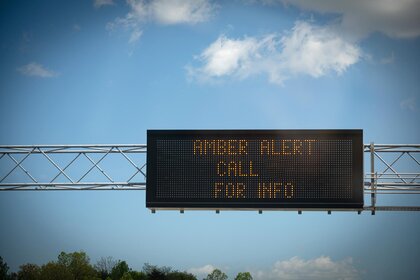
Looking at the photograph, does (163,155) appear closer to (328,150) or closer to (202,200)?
(202,200)

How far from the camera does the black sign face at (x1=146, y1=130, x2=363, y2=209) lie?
2230cm

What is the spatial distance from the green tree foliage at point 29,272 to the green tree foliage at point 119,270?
373 inches

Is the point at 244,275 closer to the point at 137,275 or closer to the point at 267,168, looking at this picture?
the point at 137,275

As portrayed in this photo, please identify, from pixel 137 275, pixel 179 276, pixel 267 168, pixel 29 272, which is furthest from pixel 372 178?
pixel 179 276

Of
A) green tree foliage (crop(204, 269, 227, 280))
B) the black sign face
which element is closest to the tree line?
green tree foliage (crop(204, 269, 227, 280))

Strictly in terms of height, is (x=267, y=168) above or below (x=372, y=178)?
above

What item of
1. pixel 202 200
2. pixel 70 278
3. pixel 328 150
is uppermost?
pixel 328 150

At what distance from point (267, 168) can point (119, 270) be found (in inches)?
2306

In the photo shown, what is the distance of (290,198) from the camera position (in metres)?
22.4

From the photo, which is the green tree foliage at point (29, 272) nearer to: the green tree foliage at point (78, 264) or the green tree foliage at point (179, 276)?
the green tree foliage at point (78, 264)

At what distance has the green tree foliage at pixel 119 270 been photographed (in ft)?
254

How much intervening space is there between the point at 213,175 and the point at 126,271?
192ft

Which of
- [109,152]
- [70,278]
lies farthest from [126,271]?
[109,152]

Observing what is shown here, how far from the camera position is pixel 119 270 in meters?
78.3
